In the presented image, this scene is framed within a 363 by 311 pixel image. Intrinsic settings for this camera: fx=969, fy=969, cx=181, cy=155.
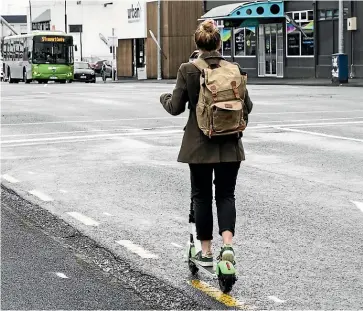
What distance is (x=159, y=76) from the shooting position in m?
62.3

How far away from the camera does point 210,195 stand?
21.9 feet

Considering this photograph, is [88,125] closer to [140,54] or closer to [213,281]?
[213,281]

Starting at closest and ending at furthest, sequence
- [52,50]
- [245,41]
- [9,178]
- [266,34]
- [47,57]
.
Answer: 1. [9,178]
2. [266,34]
3. [245,41]
4. [47,57]
5. [52,50]

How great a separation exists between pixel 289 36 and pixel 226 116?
47.0 metres

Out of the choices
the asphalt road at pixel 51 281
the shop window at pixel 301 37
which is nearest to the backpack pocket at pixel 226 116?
the asphalt road at pixel 51 281

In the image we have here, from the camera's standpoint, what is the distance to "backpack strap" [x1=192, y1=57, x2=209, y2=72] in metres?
6.41

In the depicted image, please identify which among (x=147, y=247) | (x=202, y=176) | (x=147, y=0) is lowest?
(x=147, y=247)

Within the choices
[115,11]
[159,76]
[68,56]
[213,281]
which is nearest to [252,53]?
[159,76]

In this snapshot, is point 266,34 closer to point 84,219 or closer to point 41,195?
point 41,195

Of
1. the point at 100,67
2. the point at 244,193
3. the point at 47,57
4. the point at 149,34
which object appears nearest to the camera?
the point at 244,193

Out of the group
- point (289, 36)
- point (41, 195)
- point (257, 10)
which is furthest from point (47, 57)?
point (41, 195)

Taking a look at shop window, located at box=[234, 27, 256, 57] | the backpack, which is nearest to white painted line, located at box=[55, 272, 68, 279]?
the backpack

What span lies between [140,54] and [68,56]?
10.5m

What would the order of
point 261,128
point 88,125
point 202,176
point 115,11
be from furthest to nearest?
point 115,11 < point 88,125 < point 261,128 < point 202,176
